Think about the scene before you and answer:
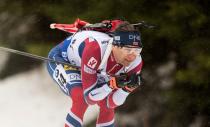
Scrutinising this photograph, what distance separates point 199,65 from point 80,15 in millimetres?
1184

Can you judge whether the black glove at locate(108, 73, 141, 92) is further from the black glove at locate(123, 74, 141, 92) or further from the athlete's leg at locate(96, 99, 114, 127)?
the athlete's leg at locate(96, 99, 114, 127)

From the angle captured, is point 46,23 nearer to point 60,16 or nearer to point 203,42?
point 60,16

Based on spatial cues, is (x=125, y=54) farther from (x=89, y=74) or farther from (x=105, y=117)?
(x=105, y=117)

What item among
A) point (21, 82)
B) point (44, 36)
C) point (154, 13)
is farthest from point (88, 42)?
point (21, 82)

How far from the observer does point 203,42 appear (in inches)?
210

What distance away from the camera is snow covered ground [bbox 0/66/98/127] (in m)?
6.56

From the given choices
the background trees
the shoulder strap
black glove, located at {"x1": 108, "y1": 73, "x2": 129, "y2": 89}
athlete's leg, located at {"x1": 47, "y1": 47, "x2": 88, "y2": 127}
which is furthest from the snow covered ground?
black glove, located at {"x1": 108, "y1": 73, "x2": 129, "y2": 89}

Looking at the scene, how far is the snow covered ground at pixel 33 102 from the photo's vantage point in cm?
656

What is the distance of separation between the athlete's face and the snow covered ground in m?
3.04

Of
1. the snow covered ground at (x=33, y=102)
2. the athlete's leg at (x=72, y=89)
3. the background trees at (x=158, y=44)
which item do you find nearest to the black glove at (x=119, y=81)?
the athlete's leg at (x=72, y=89)

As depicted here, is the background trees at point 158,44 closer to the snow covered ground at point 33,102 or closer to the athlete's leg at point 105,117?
the snow covered ground at point 33,102

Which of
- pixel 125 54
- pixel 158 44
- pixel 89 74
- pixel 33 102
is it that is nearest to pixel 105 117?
pixel 89 74

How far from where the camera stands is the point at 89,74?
351cm

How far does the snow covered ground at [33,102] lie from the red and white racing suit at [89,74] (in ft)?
8.74
